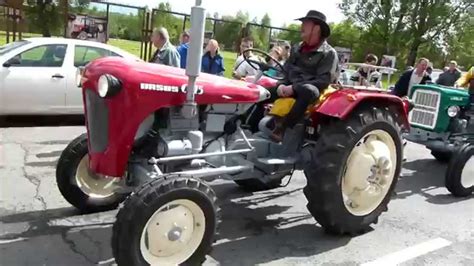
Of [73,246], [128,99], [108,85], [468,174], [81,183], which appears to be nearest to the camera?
[108,85]

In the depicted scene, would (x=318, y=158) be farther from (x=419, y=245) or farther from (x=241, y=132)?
(x=419, y=245)

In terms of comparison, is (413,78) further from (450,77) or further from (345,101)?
(345,101)

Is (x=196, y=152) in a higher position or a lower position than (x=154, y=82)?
lower

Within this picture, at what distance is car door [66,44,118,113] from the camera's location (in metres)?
8.10

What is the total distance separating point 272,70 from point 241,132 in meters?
0.84

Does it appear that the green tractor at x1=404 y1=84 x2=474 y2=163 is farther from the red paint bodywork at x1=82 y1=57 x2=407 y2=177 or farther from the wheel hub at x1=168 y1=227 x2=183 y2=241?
the wheel hub at x1=168 y1=227 x2=183 y2=241

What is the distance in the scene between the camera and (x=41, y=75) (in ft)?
25.7

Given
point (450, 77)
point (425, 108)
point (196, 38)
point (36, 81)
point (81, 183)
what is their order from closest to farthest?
point (196, 38) → point (81, 183) → point (425, 108) → point (36, 81) → point (450, 77)

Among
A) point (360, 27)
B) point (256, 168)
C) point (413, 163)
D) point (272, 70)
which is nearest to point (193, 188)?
point (256, 168)

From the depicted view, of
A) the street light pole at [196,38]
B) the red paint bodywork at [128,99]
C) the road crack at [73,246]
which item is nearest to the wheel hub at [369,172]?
the red paint bodywork at [128,99]

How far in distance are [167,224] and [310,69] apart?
185 cm

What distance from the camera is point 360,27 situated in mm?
42281

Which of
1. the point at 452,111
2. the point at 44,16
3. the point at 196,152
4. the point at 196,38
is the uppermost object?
the point at 44,16

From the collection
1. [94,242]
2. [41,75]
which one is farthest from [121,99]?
[41,75]
